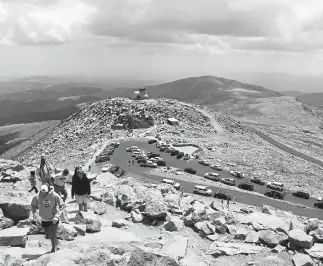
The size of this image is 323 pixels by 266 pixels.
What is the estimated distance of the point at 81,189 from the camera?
56.2 ft

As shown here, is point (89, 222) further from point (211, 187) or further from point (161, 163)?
point (161, 163)

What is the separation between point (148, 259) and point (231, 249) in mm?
5226

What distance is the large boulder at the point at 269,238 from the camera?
15672mm

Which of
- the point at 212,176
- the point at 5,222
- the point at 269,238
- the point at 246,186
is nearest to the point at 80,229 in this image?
the point at 5,222

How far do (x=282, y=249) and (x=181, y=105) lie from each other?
103m

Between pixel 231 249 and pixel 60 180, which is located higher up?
pixel 60 180

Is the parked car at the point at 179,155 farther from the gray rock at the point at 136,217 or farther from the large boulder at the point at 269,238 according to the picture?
the large boulder at the point at 269,238

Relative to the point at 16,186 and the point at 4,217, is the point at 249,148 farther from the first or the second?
the point at 4,217

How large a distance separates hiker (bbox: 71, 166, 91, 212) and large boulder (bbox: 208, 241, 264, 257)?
6.65m

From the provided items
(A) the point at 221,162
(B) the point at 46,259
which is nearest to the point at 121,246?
(B) the point at 46,259

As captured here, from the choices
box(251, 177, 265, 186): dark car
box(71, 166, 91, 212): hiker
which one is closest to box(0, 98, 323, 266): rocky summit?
box(71, 166, 91, 212): hiker

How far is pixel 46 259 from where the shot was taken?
35.4 ft

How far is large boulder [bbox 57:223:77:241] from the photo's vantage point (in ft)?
45.2

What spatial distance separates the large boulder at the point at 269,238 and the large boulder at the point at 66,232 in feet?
28.2
